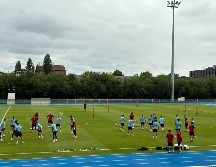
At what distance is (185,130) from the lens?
35.2 metres

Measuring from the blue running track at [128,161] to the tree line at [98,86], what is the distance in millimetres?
70504

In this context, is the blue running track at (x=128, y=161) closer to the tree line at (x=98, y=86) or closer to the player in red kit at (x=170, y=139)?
the player in red kit at (x=170, y=139)

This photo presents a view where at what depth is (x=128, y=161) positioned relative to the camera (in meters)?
22.0

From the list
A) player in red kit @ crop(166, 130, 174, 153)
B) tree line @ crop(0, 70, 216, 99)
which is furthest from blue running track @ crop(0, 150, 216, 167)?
tree line @ crop(0, 70, 216, 99)

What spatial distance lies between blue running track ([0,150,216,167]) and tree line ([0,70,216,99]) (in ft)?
231

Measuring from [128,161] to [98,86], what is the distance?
74.6 metres

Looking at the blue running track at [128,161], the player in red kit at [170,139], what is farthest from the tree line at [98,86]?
the blue running track at [128,161]

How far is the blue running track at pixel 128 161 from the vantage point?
69.1 feet

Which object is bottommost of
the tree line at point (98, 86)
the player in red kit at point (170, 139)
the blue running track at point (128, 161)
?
the blue running track at point (128, 161)

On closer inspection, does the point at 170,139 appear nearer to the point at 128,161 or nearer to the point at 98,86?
the point at 128,161

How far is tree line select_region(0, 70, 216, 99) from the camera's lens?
91625 millimetres

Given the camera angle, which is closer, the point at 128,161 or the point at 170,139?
the point at 128,161

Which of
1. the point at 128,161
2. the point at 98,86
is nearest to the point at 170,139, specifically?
the point at 128,161

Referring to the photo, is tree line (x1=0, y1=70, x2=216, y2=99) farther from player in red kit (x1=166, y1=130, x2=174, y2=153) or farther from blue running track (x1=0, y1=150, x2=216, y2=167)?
blue running track (x1=0, y1=150, x2=216, y2=167)
